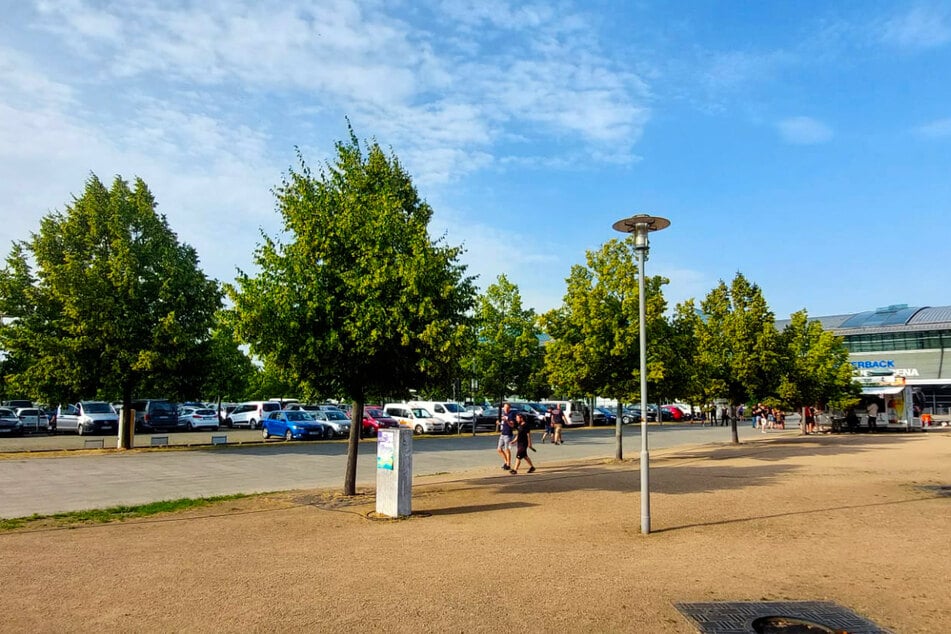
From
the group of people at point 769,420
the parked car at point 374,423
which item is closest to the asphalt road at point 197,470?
the parked car at point 374,423

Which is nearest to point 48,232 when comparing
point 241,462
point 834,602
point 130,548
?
point 241,462

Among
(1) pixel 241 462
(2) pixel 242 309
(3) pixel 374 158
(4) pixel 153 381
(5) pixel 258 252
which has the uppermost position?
(3) pixel 374 158

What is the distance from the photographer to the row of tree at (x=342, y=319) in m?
12.2

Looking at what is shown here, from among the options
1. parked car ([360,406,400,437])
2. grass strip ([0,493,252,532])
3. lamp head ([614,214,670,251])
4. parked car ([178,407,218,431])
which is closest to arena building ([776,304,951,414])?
parked car ([360,406,400,437])

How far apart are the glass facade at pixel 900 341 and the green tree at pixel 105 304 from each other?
6612 cm

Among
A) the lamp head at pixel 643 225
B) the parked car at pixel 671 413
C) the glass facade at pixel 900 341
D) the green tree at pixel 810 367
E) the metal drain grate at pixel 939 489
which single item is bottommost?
the parked car at pixel 671 413

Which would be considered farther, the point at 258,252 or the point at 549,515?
the point at 258,252

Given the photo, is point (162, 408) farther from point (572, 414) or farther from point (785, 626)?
point (785, 626)

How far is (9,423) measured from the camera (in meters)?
37.1

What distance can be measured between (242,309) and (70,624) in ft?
23.1

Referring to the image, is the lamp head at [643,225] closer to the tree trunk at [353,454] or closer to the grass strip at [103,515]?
the tree trunk at [353,454]

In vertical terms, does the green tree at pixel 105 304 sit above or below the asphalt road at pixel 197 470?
above

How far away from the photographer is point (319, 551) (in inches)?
323

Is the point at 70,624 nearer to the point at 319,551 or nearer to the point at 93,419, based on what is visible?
the point at 319,551
